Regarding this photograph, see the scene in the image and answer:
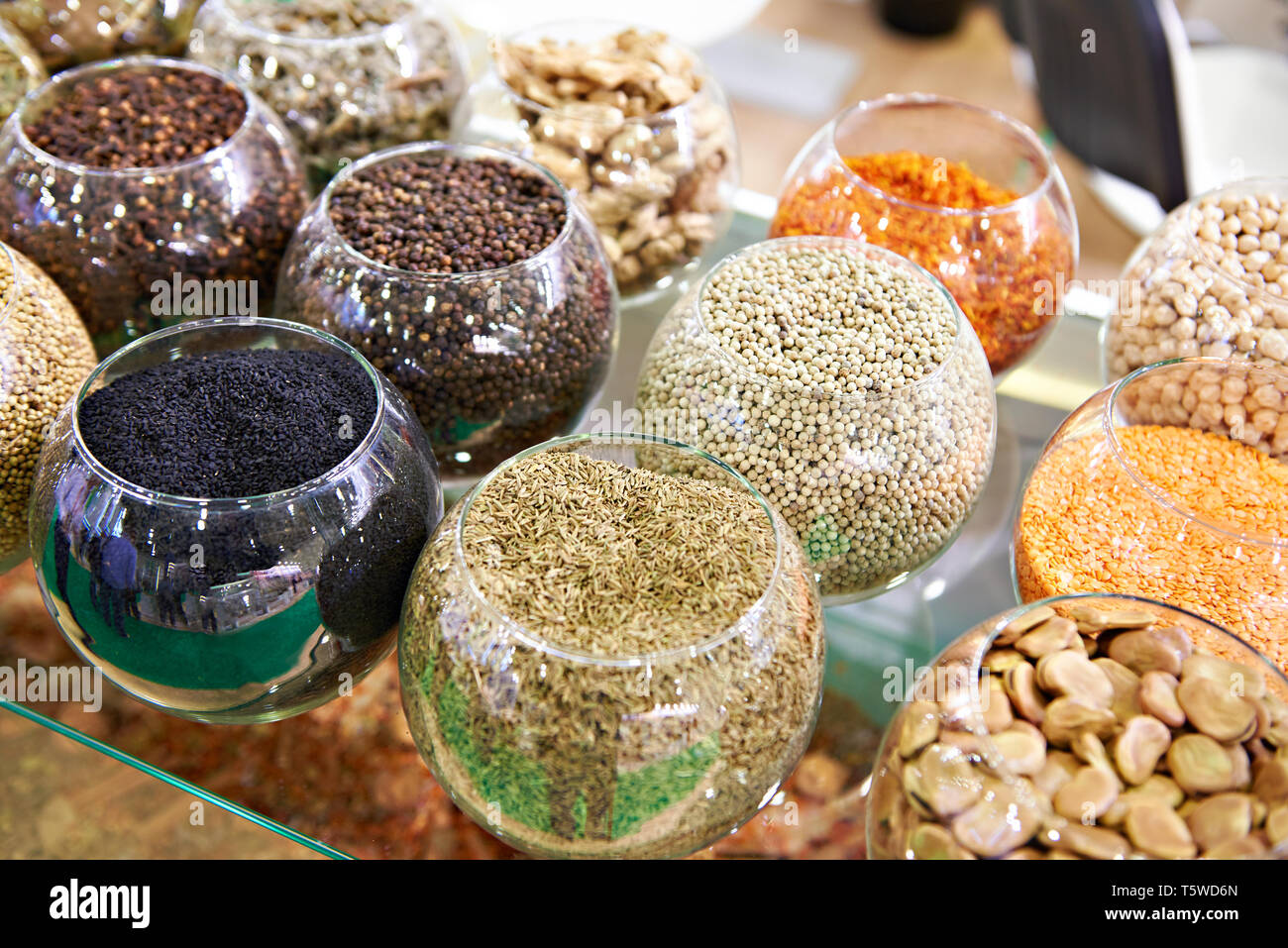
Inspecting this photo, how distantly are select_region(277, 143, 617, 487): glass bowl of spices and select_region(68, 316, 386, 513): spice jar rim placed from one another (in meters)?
0.06

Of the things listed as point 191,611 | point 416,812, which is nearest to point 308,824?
point 416,812

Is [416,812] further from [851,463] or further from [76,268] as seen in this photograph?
[76,268]

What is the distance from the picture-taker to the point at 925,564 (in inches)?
36.9

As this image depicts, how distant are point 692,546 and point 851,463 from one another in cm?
16

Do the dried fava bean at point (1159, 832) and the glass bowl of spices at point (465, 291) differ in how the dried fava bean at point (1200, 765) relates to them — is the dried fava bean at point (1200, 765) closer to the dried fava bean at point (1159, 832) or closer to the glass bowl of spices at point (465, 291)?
the dried fava bean at point (1159, 832)

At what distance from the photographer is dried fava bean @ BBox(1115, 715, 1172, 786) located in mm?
634

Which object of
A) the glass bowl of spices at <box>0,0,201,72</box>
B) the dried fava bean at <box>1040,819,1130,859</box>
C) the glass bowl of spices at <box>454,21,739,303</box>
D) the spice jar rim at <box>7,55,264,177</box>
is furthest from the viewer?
the glass bowl of spices at <box>0,0,201,72</box>

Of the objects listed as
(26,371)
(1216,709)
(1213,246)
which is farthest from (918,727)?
(26,371)

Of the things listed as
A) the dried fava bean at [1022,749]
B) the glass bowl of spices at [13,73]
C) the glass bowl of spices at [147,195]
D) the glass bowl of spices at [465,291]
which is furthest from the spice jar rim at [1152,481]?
the glass bowl of spices at [13,73]

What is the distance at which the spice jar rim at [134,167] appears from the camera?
3.18ft

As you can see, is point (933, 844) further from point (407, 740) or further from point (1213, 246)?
point (1213, 246)

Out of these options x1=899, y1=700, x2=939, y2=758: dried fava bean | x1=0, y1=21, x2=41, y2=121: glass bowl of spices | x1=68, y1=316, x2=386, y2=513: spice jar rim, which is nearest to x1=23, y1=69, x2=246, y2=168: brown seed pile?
x1=0, y1=21, x2=41, y2=121: glass bowl of spices

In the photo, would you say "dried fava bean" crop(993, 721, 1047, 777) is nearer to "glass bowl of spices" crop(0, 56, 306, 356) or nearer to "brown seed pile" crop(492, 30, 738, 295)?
"brown seed pile" crop(492, 30, 738, 295)

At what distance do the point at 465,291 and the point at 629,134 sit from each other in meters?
0.29
